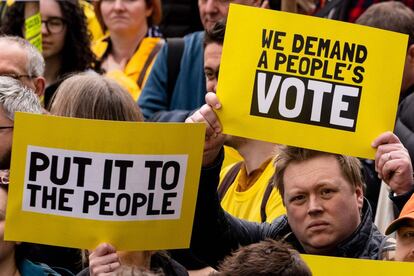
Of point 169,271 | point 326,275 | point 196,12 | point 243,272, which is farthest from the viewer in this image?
point 196,12

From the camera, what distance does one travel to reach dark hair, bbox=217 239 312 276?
421cm

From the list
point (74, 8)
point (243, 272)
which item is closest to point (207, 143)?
point (243, 272)

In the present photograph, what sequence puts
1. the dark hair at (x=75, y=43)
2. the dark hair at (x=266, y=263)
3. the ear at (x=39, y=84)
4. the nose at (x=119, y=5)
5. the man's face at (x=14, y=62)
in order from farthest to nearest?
the nose at (x=119, y=5), the dark hair at (x=75, y=43), the ear at (x=39, y=84), the man's face at (x=14, y=62), the dark hair at (x=266, y=263)

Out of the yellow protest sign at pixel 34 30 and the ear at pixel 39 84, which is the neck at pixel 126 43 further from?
the ear at pixel 39 84

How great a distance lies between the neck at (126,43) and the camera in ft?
28.0

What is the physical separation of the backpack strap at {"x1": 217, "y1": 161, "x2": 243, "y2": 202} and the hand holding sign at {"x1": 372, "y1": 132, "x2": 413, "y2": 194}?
4.19ft

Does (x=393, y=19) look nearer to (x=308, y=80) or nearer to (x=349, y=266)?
(x=308, y=80)

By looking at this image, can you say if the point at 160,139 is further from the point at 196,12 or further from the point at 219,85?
the point at 196,12

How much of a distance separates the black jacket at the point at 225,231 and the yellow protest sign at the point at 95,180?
470mm

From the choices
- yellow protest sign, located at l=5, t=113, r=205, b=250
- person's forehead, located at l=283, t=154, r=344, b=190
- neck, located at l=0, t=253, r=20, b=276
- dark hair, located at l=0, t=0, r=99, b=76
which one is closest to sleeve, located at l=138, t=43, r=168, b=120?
dark hair, located at l=0, t=0, r=99, b=76

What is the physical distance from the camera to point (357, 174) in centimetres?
549

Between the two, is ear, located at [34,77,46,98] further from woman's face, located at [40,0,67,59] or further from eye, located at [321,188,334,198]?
eye, located at [321,188,334,198]

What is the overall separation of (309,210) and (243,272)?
3.79ft

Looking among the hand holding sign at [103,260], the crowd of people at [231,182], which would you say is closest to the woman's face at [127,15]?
the crowd of people at [231,182]
